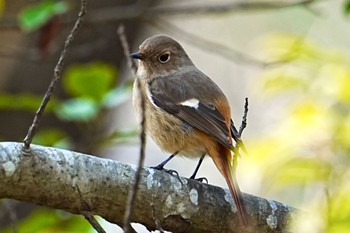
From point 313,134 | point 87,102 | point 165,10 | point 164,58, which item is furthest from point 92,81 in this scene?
point 313,134

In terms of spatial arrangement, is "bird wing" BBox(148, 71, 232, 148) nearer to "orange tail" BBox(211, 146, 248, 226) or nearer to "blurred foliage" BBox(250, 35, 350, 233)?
"orange tail" BBox(211, 146, 248, 226)

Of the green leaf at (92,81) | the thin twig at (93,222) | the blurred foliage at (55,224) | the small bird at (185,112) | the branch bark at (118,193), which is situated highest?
the green leaf at (92,81)

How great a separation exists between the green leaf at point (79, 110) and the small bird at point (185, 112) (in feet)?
0.96

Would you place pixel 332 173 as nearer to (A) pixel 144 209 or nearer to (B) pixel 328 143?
(B) pixel 328 143

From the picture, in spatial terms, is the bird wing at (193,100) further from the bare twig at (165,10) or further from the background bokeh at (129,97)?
the bare twig at (165,10)

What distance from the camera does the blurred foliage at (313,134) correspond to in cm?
411

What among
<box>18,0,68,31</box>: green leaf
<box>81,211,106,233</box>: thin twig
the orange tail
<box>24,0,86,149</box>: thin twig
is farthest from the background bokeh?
<box>24,0,86,149</box>: thin twig

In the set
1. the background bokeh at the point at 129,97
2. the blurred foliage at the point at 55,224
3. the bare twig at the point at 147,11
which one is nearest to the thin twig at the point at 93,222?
the background bokeh at the point at 129,97

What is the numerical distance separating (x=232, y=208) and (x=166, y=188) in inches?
11.8

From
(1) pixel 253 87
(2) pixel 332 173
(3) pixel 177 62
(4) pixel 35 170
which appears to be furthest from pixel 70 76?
(4) pixel 35 170

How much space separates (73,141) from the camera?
18.2 ft

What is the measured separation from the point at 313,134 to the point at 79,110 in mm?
1161

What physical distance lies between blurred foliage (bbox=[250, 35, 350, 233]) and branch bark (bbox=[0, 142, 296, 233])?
75 cm

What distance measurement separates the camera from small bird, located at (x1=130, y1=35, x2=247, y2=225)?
3.70 metres
